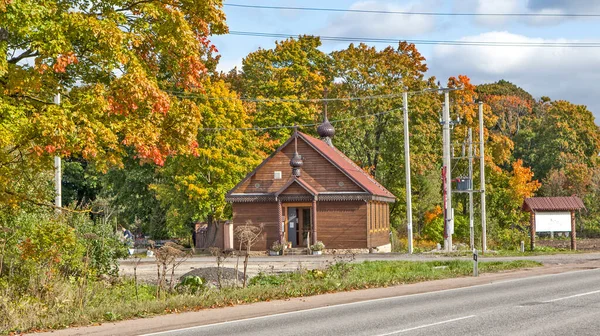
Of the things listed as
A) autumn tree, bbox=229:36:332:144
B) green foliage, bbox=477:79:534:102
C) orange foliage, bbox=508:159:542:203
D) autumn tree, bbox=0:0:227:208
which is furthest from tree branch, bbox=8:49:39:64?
green foliage, bbox=477:79:534:102

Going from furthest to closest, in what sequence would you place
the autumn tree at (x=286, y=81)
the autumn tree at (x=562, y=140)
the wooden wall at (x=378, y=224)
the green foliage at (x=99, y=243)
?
the autumn tree at (x=562, y=140) → the autumn tree at (x=286, y=81) → the wooden wall at (x=378, y=224) → the green foliage at (x=99, y=243)

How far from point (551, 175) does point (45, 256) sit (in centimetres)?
6041

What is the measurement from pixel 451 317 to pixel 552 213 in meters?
25.0

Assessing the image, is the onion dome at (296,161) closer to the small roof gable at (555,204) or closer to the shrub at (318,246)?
the shrub at (318,246)

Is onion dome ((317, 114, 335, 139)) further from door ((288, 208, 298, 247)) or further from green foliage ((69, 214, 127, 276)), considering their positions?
green foliage ((69, 214, 127, 276))

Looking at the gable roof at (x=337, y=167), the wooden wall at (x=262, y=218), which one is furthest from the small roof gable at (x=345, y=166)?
the wooden wall at (x=262, y=218)

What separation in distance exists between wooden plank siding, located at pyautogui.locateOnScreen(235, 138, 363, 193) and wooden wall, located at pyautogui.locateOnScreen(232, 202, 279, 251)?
86cm

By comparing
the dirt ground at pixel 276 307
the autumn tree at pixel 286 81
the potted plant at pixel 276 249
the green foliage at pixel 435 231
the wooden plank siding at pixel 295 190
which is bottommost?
the dirt ground at pixel 276 307

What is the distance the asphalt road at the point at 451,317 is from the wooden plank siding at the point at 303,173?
25331mm

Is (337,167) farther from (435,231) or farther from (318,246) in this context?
(435,231)

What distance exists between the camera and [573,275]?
26.1 m

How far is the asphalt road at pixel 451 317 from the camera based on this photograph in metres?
14.1

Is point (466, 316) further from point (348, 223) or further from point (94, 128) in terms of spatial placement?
point (348, 223)

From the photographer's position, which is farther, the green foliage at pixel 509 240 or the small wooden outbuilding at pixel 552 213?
the green foliage at pixel 509 240
